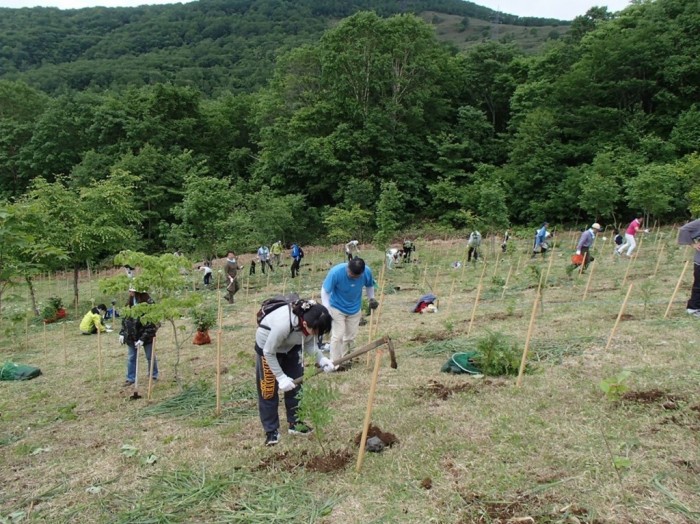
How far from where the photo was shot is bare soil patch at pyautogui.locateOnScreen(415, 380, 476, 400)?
5332mm

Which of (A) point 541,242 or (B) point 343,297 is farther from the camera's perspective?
(A) point 541,242

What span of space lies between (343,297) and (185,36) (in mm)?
124153

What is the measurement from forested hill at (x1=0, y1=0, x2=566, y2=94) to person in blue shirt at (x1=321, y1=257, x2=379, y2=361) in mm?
66820

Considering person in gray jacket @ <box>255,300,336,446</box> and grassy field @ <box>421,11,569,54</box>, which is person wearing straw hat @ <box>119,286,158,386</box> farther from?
grassy field @ <box>421,11,569,54</box>

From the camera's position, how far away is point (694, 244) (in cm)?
727

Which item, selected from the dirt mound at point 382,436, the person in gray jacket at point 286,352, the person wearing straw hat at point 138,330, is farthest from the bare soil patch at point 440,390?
the person wearing straw hat at point 138,330

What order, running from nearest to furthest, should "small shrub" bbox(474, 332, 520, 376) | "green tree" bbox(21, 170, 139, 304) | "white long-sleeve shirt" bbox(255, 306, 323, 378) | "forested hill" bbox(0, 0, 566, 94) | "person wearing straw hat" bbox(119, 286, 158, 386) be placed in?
"white long-sleeve shirt" bbox(255, 306, 323, 378)
"small shrub" bbox(474, 332, 520, 376)
"person wearing straw hat" bbox(119, 286, 158, 386)
"green tree" bbox(21, 170, 139, 304)
"forested hill" bbox(0, 0, 566, 94)

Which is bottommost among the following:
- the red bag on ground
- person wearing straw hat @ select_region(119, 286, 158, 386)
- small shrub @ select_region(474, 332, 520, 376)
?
the red bag on ground

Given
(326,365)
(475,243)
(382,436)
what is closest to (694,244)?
(382,436)

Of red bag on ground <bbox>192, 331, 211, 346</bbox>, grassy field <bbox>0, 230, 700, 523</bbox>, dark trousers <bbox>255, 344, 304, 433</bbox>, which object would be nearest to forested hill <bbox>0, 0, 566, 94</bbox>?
red bag on ground <bbox>192, 331, 211, 346</bbox>

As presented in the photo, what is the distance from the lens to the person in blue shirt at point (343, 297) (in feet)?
21.1

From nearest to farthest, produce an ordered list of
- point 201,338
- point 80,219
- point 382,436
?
point 382,436
point 201,338
point 80,219

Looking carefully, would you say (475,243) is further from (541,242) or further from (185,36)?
(185,36)

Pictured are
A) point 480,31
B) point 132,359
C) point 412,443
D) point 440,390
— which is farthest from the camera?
point 480,31
